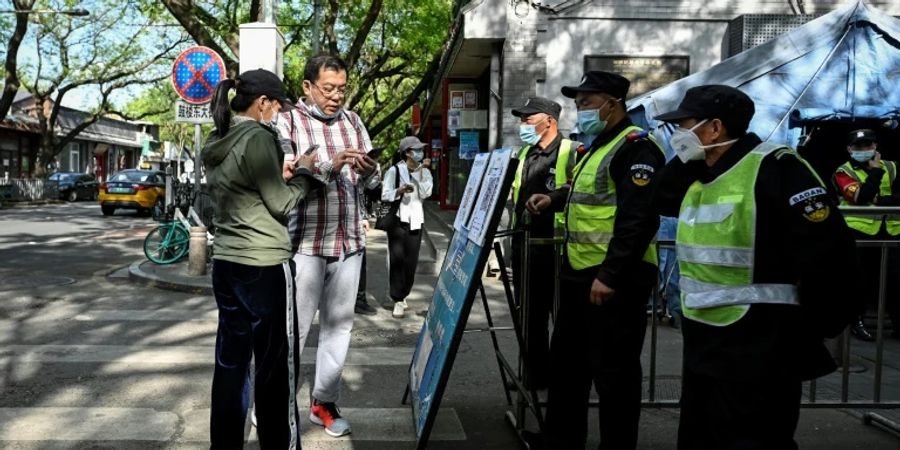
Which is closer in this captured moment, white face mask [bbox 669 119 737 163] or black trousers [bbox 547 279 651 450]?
white face mask [bbox 669 119 737 163]

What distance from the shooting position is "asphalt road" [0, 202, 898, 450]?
4.41m

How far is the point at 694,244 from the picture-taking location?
2.82 metres

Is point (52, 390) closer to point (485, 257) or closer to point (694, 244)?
point (485, 257)

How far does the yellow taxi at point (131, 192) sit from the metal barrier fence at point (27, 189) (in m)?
9.04

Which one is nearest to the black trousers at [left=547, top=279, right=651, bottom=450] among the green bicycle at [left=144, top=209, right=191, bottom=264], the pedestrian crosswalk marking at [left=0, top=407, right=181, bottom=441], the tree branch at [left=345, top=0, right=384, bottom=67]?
the pedestrian crosswalk marking at [left=0, top=407, right=181, bottom=441]

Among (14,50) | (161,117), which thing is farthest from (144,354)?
(161,117)

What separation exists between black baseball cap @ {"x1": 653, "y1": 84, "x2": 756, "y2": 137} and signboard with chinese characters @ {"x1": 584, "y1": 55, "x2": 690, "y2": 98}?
950 cm

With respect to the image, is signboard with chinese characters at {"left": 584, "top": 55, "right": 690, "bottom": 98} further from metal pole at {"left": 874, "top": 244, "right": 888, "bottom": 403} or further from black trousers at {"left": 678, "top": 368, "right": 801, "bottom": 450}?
black trousers at {"left": 678, "top": 368, "right": 801, "bottom": 450}

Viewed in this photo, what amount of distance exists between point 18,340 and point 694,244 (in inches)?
240

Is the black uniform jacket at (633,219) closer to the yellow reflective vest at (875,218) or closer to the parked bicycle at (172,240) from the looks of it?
the yellow reflective vest at (875,218)

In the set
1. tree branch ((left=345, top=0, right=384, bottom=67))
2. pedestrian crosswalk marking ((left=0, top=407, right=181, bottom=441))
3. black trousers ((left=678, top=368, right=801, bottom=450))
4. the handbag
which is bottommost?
pedestrian crosswalk marking ((left=0, top=407, right=181, bottom=441))

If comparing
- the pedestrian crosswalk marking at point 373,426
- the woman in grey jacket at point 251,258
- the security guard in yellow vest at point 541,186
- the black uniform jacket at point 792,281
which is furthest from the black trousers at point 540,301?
the black uniform jacket at point 792,281

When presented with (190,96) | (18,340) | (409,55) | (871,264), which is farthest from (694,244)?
(409,55)

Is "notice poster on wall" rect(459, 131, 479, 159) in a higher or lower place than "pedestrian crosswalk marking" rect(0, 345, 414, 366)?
higher
